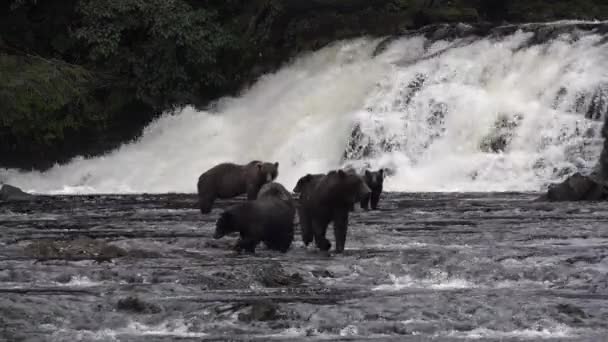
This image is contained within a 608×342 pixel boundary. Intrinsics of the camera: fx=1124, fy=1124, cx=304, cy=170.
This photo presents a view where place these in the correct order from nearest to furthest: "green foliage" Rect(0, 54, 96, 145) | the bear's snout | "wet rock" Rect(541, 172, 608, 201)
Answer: the bear's snout < "wet rock" Rect(541, 172, 608, 201) < "green foliage" Rect(0, 54, 96, 145)

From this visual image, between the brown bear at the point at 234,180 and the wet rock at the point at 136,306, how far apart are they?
22.3 feet

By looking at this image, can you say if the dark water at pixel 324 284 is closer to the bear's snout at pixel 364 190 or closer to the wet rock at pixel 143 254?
the wet rock at pixel 143 254

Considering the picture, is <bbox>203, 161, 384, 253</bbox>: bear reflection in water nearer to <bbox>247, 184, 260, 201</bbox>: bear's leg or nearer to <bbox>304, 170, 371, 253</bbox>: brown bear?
<bbox>304, 170, 371, 253</bbox>: brown bear

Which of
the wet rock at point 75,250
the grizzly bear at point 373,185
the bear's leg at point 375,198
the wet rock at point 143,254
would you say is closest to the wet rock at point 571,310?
the wet rock at point 143,254

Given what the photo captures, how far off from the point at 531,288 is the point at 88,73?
72.9 feet

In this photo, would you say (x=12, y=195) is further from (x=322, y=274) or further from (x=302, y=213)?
(x=322, y=274)

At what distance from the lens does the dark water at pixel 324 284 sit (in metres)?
8.60

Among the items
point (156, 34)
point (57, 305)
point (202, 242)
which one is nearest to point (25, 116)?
point (156, 34)

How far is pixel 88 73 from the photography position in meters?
30.6

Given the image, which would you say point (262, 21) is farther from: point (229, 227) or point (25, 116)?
point (229, 227)

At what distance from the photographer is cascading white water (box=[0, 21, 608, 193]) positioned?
23766 mm

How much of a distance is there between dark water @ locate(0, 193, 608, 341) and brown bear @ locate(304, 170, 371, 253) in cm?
27

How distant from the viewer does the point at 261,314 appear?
29.0 feet

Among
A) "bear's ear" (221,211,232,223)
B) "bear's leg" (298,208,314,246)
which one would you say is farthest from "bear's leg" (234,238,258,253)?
"bear's leg" (298,208,314,246)
